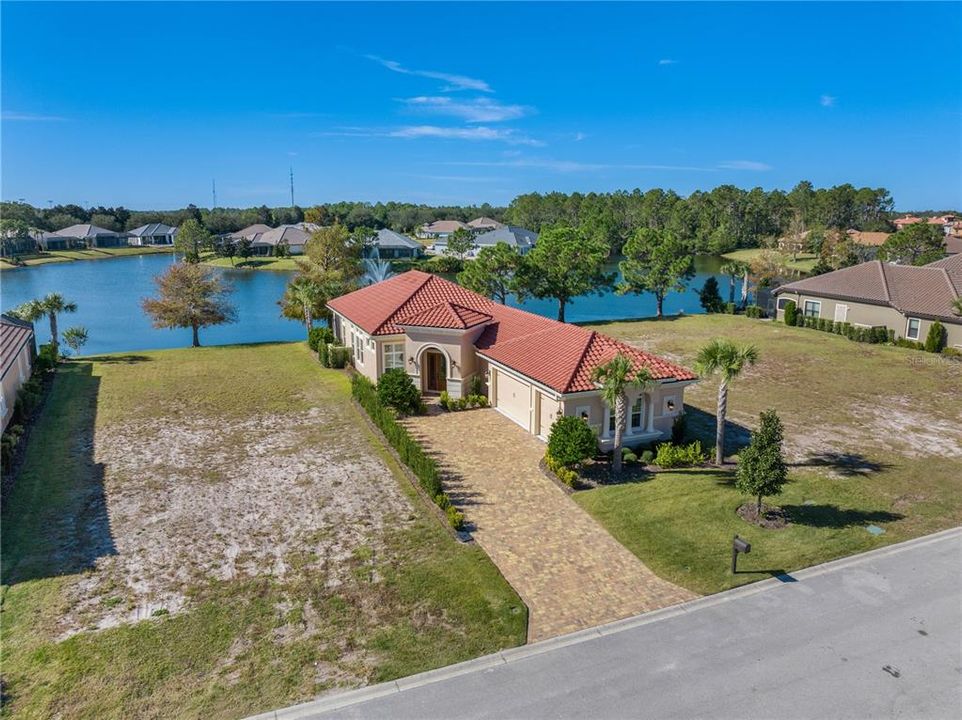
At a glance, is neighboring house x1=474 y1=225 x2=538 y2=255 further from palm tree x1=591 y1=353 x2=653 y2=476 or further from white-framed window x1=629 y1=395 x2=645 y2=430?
palm tree x1=591 y1=353 x2=653 y2=476

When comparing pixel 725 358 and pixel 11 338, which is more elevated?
pixel 725 358

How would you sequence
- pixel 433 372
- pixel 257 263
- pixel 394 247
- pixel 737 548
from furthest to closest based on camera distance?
pixel 394 247
pixel 257 263
pixel 433 372
pixel 737 548

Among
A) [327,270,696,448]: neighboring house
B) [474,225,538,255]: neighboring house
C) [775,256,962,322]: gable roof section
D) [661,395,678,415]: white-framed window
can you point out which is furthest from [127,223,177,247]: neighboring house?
[661,395,678,415]: white-framed window

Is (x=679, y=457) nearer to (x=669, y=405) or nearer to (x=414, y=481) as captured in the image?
(x=669, y=405)

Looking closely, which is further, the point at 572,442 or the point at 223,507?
the point at 572,442

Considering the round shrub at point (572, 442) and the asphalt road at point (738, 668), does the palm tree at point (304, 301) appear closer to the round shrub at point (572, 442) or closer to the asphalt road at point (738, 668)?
the round shrub at point (572, 442)

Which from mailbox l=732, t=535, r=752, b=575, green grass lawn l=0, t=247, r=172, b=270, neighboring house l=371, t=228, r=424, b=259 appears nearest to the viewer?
mailbox l=732, t=535, r=752, b=575

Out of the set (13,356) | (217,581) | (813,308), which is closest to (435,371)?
(217,581)
